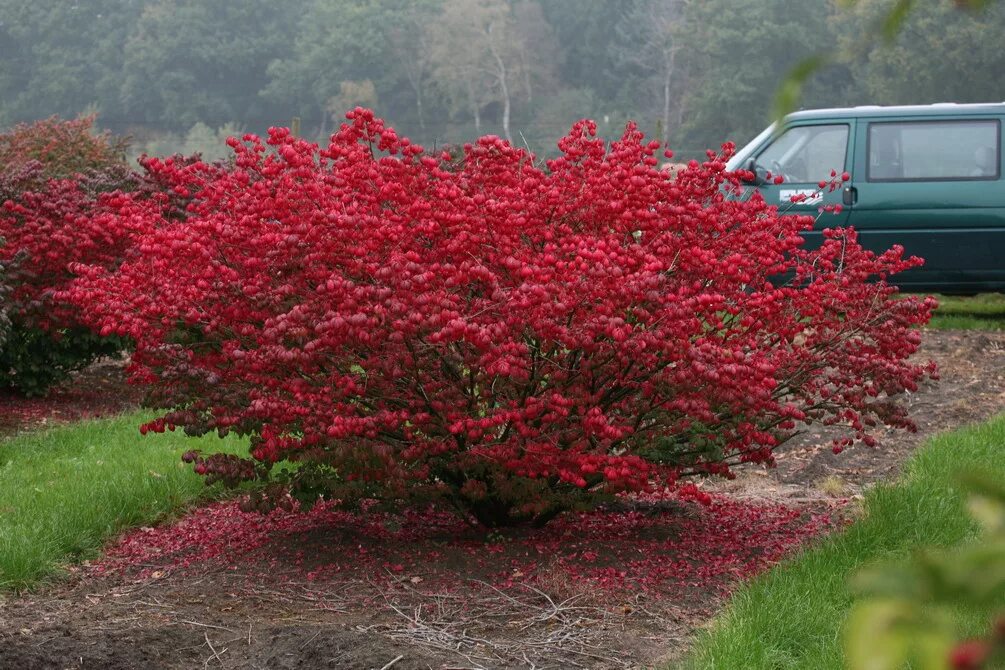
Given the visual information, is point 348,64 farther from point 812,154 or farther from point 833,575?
point 833,575

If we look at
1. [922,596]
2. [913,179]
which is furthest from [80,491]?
[913,179]

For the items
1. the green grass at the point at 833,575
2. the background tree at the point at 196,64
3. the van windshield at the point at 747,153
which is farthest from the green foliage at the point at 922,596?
the background tree at the point at 196,64

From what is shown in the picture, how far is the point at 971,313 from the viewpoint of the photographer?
12359 millimetres

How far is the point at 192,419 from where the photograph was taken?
16.7ft

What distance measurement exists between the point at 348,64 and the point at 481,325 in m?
64.8

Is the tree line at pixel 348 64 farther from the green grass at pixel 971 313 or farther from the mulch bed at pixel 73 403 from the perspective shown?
the mulch bed at pixel 73 403

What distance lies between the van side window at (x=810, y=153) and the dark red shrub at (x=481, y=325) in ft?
19.7

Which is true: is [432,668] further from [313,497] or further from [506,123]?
[506,123]

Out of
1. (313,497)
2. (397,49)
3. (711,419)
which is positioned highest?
(397,49)

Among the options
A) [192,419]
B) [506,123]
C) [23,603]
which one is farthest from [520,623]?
[506,123]

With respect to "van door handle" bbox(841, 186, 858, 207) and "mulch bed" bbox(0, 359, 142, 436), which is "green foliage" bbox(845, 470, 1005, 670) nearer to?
"mulch bed" bbox(0, 359, 142, 436)

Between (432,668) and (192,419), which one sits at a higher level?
(192,419)

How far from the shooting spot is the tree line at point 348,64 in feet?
206

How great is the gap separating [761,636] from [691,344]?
1181 mm
